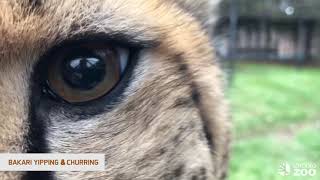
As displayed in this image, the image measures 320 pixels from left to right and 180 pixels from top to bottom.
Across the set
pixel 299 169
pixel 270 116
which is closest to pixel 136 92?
pixel 299 169

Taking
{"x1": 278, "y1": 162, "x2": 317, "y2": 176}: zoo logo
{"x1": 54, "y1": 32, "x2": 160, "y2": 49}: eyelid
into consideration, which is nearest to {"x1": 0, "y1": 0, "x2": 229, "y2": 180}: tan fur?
{"x1": 54, "y1": 32, "x2": 160, "y2": 49}: eyelid

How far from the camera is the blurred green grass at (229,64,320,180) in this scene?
144cm

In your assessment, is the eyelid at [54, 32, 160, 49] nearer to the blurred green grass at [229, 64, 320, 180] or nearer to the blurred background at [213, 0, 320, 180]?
the blurred background at [213, 0, 320, 180]

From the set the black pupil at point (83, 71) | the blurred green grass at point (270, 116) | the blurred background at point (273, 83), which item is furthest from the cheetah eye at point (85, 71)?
the blurred green grass at point (270, 116)

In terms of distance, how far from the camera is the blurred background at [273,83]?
124cm

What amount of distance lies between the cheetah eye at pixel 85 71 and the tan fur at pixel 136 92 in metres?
0.02

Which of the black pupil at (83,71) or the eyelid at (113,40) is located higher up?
the eyelid at (113,40)

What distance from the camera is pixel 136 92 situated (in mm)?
745

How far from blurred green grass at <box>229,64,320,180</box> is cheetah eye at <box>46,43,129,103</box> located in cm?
66

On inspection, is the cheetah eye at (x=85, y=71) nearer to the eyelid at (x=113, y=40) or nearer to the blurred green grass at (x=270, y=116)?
the eyelid at (x=113, y=40)

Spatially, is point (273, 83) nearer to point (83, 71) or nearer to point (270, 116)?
point (270, 116)

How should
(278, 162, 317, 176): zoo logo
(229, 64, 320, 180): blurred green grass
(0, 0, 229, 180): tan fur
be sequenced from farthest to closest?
(229, 64, 320, 180): blurred green grass < (278, 162, 317, 176): zoo logo < (0, 0, 229, 180): tan fur

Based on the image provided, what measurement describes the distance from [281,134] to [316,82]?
0.55 feet

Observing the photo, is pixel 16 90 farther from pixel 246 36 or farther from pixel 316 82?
pixel 316 82
